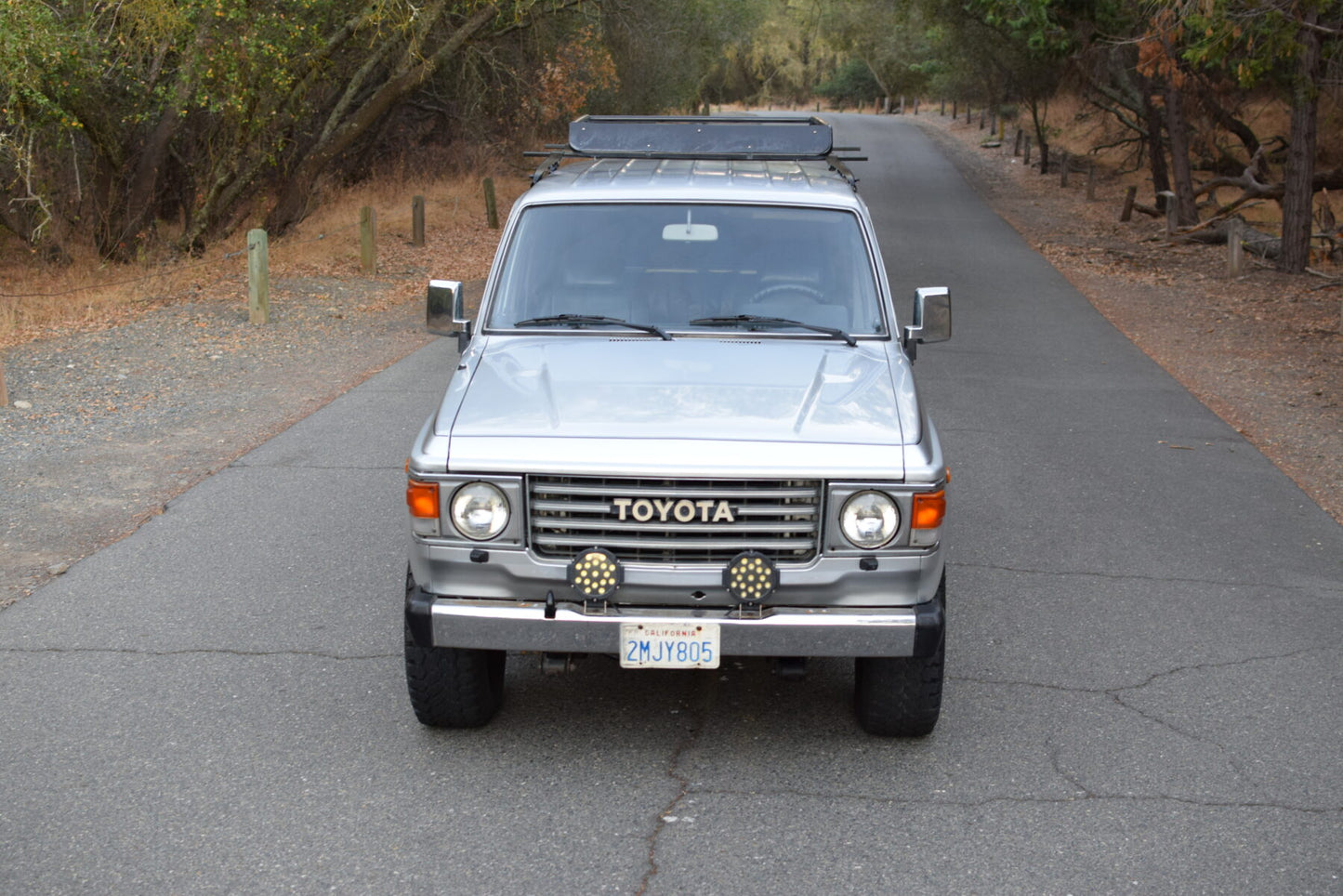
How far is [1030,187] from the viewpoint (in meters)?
36.5

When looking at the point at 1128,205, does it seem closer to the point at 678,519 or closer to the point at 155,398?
the point at 155,398

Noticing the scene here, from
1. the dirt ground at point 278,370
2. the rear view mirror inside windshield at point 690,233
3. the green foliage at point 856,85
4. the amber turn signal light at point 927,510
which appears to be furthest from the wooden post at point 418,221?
the green foliage at point 856,85

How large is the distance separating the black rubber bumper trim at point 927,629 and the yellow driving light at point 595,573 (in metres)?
0.98

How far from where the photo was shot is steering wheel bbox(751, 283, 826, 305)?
5.72m

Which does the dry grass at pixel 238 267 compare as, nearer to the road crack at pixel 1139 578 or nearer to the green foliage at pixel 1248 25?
the green foliage at pixel 1248 25

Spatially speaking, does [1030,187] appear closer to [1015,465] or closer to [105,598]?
[1015,465]

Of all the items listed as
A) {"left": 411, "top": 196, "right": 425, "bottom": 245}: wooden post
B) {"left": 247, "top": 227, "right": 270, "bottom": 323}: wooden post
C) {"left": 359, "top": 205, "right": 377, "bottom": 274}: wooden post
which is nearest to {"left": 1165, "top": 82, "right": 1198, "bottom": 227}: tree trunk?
{"left": 411, "top": 196, "right": 425, "bottom": 245}: wooden post

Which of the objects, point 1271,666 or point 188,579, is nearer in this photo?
point 1271,666

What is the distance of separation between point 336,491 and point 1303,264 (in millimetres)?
16270

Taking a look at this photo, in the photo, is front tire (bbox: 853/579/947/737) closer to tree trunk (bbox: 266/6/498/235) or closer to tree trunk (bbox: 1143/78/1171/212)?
tree trunk (bbox: 266/6/498/235)

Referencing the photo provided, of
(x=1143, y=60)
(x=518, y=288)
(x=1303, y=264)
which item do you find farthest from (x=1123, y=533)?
(x=1303, y=264)

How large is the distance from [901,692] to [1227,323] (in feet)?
41.9

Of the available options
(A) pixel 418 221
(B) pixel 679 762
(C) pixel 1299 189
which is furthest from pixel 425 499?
(C) pixel 1299 189

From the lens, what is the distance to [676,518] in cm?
448
